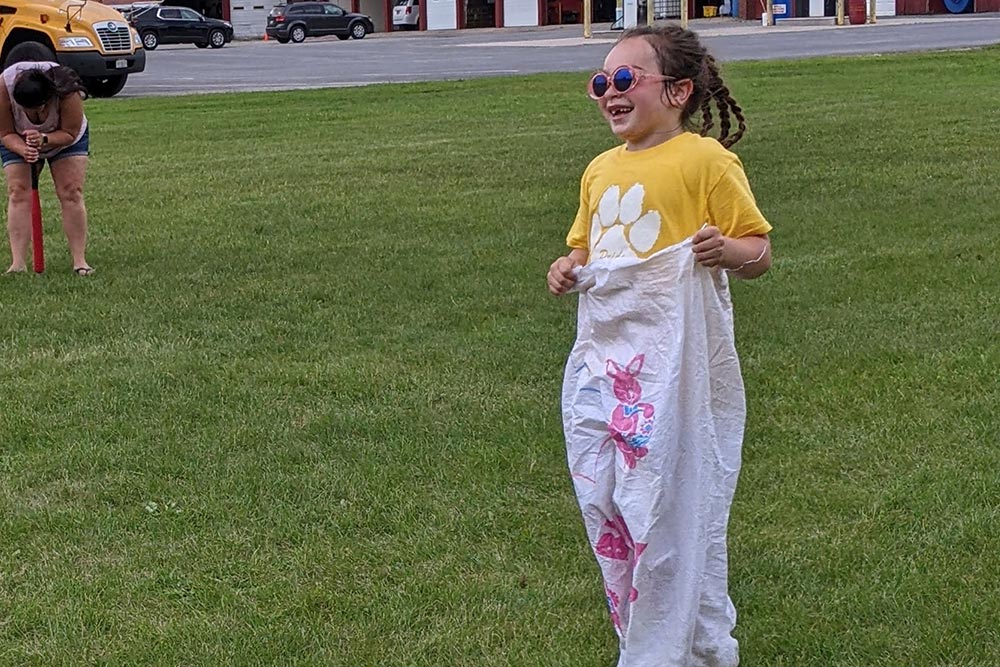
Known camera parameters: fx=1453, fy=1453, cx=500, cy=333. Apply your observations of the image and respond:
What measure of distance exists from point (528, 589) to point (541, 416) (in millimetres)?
1564

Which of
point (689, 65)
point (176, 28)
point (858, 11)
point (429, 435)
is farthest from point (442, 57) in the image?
point (689, 65)

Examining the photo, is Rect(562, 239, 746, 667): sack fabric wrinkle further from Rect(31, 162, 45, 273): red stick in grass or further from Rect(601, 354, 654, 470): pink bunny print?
Rect(31, 162, 45, 273): red stick in grass

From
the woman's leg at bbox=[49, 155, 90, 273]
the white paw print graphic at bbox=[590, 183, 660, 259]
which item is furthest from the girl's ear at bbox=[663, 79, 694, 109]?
the woman's leg at bbox=[49, 155, 90, 273]

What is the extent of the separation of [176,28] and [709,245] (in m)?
46.1

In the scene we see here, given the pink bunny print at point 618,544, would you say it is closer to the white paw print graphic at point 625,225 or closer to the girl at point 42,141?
the white paw print graphic at point 625,225

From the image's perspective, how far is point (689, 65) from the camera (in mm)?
3268

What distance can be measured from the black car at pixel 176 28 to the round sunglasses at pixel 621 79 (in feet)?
148

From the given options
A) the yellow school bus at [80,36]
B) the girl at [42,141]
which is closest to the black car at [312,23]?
the yellow school bus at [80,36]

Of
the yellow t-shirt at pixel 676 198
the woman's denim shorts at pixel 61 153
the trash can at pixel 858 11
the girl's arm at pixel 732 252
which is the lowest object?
the woman's denim shorts at pixel 61 153

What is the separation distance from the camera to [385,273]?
8414mm

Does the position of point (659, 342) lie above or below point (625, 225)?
below

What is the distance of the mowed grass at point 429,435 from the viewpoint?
3.97 m

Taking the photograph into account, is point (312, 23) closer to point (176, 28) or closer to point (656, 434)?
point (176, 28)

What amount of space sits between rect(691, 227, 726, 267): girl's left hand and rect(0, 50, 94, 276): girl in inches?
241
